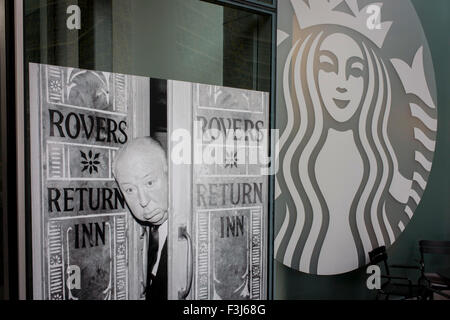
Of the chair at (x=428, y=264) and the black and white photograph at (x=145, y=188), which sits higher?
the black and white photograph at (x=145, y=188)

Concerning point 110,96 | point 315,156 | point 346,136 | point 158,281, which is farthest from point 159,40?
point 346,136

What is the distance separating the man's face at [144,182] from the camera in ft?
5.84

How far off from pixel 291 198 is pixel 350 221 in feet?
1.73

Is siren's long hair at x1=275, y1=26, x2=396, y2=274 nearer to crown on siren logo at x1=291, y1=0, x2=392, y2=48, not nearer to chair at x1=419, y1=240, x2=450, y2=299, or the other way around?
crown on siren logo at x1=291, y1=0, x2=392, y2=48

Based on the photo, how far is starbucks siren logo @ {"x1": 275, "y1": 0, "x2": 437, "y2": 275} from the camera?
8.32 feet

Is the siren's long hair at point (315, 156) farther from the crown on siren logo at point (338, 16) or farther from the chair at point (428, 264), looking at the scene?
the chair at point (428, 264)

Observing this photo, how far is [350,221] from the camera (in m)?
2.76

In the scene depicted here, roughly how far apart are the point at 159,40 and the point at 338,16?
1377 millimetres

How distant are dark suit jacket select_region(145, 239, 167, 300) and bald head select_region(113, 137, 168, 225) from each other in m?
0.18

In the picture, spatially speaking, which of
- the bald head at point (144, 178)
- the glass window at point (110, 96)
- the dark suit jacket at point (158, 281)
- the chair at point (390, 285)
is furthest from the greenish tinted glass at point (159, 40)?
the chair at point (390, 285)

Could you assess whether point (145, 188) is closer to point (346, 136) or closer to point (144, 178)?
point (144, 178)

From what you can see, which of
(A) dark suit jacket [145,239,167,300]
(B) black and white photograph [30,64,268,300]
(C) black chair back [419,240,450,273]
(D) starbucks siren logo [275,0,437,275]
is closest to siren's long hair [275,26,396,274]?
(D) starbucks siren logo [275,0,437,275]

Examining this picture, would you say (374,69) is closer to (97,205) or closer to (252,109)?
(252,109)

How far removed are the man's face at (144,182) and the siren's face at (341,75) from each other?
132 cm
